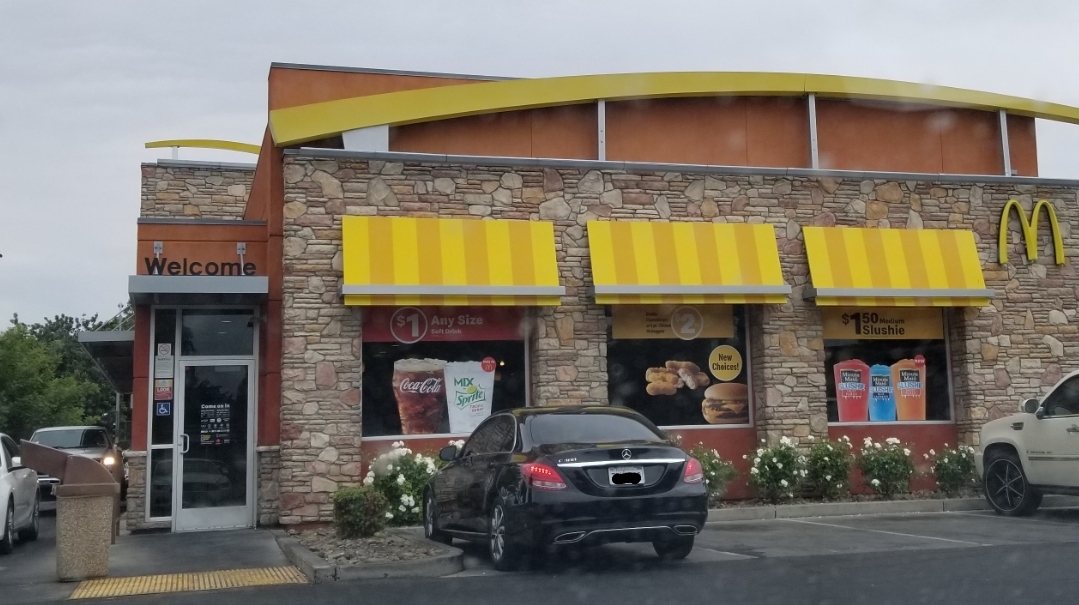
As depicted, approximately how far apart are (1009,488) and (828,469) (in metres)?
2.44

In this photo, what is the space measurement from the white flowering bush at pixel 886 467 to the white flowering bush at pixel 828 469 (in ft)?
0.91

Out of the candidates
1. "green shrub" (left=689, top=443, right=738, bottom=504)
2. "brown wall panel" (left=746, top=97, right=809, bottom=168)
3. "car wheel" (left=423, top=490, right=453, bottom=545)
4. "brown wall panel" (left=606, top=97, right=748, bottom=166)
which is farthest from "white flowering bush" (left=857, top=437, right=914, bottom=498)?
"car wheel" (left=423, top=490, right=453, bottom=545)

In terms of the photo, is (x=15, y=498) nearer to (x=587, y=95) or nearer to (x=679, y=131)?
(x=587, y=95)

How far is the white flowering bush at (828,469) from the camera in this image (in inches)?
601

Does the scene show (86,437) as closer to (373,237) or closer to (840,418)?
(373,237)

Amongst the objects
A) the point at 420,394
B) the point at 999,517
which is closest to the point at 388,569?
the point at 420,394

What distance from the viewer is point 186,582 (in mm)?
9758

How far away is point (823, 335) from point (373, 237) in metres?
7.28

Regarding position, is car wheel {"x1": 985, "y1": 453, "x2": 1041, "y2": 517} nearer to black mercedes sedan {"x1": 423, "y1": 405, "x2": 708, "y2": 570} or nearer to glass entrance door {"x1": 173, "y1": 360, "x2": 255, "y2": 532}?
black mercedes sedan {"x1": 423, "y1": 405, "x2": 708, "y2": 570}

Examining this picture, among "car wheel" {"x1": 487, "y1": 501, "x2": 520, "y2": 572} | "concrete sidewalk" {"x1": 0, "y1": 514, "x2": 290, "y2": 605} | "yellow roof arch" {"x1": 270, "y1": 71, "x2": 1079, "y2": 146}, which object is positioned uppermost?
"yellow roof arch" {"x1": 270, "y1": 71, "x2": 1079, "y2": 146}

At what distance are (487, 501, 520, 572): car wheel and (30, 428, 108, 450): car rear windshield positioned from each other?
13.7 meters

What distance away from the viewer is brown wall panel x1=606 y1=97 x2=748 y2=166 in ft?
57.2

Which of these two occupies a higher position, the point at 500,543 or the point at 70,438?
the point at 70,438

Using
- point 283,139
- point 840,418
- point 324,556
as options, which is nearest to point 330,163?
point 283,139
